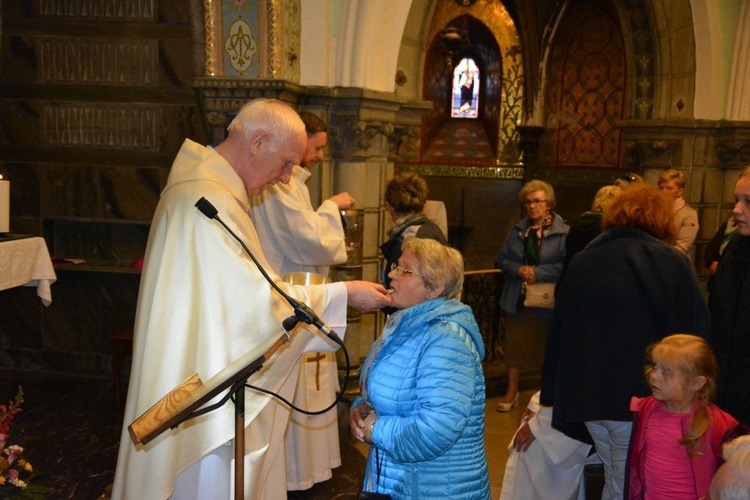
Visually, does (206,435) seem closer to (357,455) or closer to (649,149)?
(357,455)

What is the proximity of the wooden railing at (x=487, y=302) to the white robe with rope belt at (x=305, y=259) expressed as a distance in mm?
2111

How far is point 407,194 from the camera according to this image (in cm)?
477

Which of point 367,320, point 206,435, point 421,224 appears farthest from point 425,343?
point 367,320

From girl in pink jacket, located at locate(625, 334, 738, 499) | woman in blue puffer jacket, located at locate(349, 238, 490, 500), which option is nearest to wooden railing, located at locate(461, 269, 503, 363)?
girl in pink jacket, located at locate(625, 334, 738, 499)

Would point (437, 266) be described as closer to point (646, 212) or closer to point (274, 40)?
point (646, 212)

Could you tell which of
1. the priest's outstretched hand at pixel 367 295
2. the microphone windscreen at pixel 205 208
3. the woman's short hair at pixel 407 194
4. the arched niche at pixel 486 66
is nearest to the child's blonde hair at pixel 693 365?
the priest's outstretched hand at pixel 367 295

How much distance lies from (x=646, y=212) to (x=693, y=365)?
0.71 metres

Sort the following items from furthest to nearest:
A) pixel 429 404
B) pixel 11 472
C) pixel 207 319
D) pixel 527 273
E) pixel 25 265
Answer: pixel 527 273 < pixel 25 265 < pixel 11 472 < pixel 207 319 < pixel 429 404

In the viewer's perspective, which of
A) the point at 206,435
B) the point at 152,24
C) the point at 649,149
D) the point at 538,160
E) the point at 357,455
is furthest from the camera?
the point at 538,160

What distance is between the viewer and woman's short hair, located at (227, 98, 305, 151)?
2.96 m

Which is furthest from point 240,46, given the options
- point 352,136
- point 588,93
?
point 588,93

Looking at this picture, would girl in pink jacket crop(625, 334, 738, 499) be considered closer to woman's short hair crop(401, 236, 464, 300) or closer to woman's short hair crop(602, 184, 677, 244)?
woman's short hair crop(602, 184, 677, 244)

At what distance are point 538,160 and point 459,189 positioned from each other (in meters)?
1.10

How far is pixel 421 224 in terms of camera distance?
4684mm
